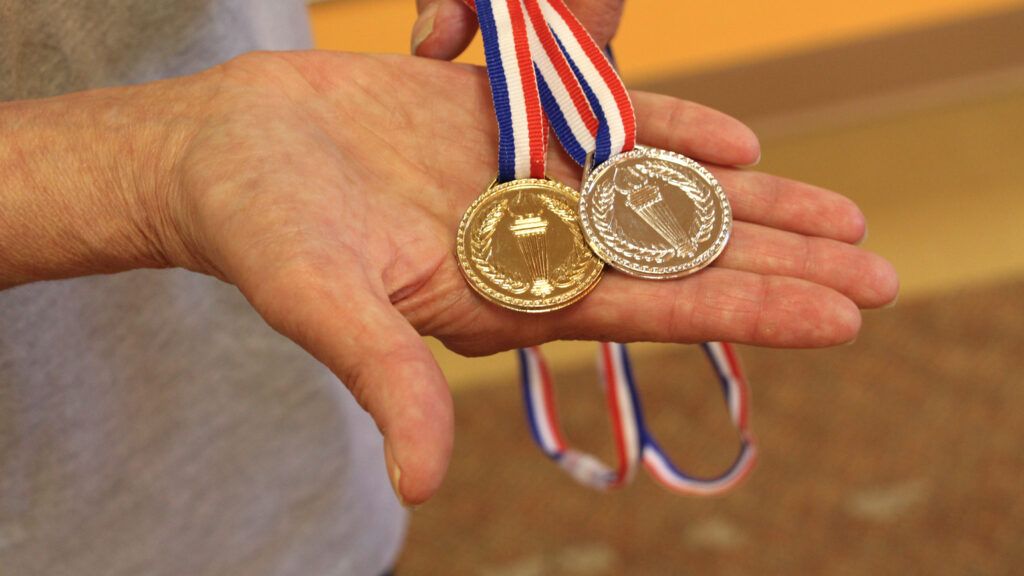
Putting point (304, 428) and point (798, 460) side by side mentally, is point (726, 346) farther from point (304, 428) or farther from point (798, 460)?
point (798, 460)

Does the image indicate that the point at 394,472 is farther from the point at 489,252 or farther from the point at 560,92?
the point at 560,92

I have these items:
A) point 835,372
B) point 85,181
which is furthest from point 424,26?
point 835,372

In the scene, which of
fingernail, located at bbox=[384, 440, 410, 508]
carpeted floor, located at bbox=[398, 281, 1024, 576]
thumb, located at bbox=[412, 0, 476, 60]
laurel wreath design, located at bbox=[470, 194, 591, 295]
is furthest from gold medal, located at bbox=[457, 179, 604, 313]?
carpeted floor, located at bbox=[398, 281, 1024, 576]

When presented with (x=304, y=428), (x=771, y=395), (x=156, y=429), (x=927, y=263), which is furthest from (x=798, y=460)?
(x=156, y=429)

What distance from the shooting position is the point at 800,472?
7.54 feet

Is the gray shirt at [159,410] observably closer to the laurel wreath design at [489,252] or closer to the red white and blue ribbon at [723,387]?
the laurel wreath design at [489,252]

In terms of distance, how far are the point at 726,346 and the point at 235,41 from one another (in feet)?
2.60

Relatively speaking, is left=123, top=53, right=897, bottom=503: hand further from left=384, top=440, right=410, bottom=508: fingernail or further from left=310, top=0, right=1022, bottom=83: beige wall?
left=310, top=0, right=1022, bottom=83: beige wall

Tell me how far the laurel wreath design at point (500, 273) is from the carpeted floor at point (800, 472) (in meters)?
1.21

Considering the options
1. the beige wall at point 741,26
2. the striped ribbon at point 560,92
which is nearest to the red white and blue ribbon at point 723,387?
the striped ribbon at point 560,92

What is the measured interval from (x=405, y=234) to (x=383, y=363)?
11.1 inches

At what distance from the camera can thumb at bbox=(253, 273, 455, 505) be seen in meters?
0.81

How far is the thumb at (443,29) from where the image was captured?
128 cm

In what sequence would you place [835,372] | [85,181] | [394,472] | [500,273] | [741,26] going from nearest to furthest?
[394,472] < [85,181] < [500,273] < [835,372] < [741,26]
